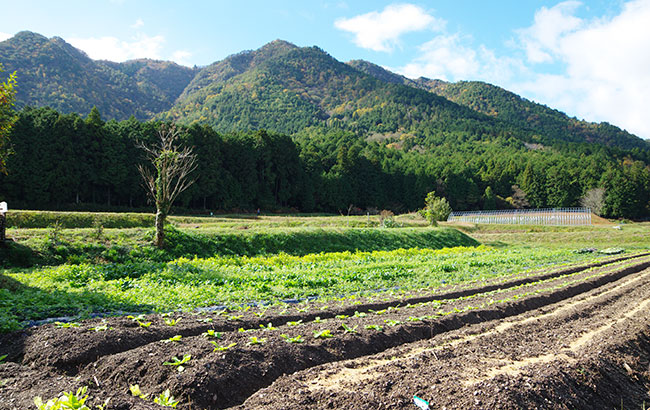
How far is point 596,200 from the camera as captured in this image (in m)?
79.6

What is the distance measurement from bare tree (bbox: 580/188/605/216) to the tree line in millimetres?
1135

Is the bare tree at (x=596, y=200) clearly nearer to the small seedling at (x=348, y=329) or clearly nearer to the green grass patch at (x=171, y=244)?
the green grass patch at (x=171, y=244)

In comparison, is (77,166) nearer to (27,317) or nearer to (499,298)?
(27,317)

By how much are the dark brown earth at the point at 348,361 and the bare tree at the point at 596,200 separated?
284 ft

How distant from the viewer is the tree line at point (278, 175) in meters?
40.8

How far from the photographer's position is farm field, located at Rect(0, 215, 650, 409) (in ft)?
15.6

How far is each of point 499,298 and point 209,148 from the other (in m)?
48.3

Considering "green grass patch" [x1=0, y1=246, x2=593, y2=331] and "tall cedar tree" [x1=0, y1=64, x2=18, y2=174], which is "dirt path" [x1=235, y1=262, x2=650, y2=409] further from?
"tall cedar tree" [x1=0, y1=64, x2=18, y2=174]

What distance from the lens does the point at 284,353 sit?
584 cm

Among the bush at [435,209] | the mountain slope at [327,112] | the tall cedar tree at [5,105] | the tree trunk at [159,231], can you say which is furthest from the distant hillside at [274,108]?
the tall cedar tree at [5,105]

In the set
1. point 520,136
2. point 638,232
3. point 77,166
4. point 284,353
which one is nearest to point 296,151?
point 77,166

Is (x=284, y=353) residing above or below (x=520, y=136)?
below

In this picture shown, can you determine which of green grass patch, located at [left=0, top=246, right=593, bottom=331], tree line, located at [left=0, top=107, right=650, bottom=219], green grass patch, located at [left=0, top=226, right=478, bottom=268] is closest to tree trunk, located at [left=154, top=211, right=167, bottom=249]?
green grass patch, located at [left=0, top=226, right=478, bottom=268]

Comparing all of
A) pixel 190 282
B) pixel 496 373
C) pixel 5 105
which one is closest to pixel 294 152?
pixel 190 282
